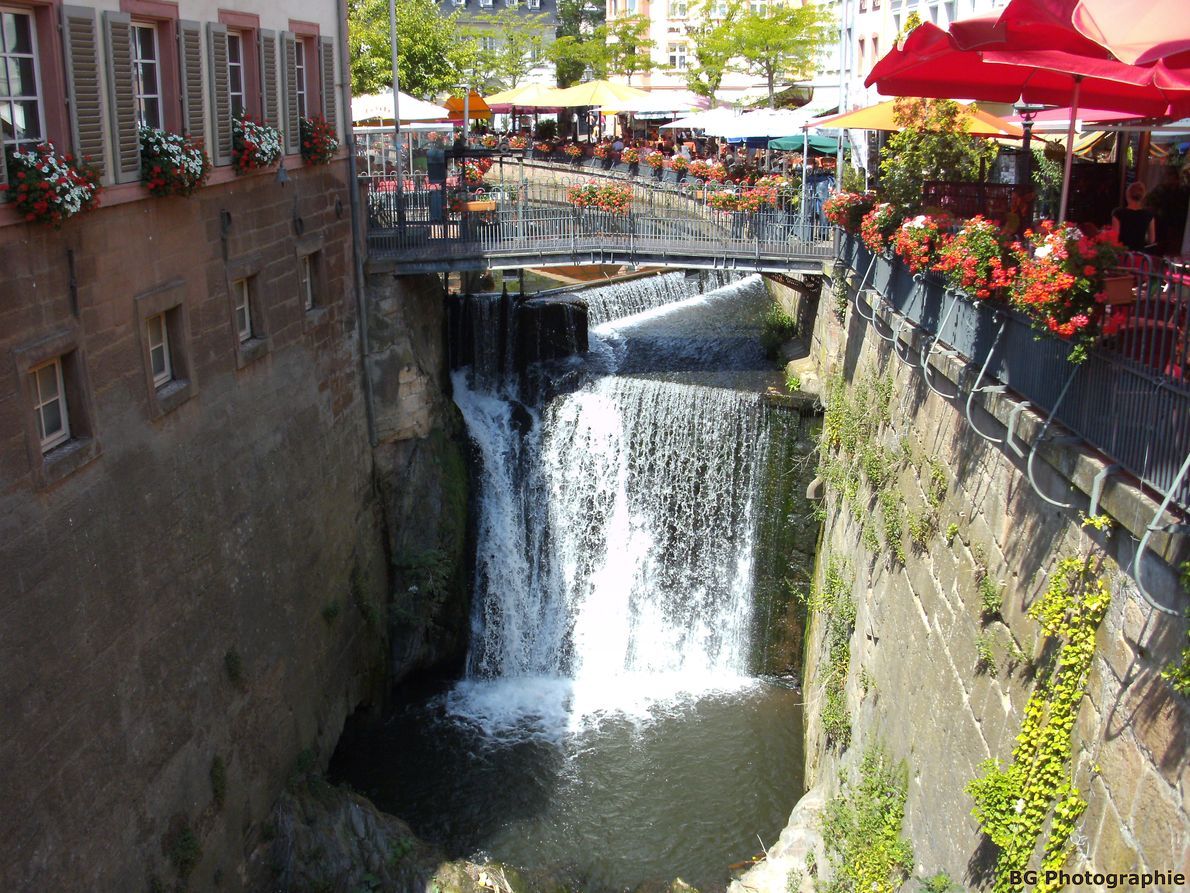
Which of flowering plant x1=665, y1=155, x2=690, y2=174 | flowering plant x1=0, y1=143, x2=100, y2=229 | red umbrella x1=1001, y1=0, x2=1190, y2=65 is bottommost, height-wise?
flowering plant x1=665, y1=155, x2=690, y2=174

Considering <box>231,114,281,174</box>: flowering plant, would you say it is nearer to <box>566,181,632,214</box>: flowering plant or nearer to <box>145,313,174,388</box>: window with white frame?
<box>145,313,174,388</box>: window with white frame

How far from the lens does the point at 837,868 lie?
10992mm

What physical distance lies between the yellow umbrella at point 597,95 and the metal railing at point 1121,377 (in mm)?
20981

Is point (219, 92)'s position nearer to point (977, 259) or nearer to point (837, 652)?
point (977, 259)

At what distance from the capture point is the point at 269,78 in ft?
42.8

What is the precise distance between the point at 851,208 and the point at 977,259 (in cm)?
561

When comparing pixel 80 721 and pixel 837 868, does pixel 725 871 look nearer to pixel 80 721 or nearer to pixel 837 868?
pixel 837 868

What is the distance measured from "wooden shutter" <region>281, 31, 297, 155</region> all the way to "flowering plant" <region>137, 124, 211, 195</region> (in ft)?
9.94

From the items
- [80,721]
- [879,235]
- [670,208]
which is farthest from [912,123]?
[80,721]

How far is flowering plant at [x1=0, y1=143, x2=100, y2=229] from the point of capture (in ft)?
27.6

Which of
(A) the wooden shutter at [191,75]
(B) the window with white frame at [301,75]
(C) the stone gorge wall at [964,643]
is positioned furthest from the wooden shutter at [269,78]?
(C) the stone gorge wall at [964,643]

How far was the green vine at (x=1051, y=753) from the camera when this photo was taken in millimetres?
6723

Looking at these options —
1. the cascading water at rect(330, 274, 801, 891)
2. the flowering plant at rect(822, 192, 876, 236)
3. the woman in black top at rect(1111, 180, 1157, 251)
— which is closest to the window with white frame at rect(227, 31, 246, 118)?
the flowering plant at rect(822, 192, 876, 236)

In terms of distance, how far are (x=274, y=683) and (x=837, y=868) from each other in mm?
6398
